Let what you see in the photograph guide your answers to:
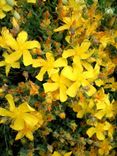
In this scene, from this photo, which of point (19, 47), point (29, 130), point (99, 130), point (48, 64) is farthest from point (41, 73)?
point (99, 130)

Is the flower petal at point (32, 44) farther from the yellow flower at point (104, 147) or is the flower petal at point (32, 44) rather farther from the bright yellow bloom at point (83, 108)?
the yellow flower at point (104, 147)

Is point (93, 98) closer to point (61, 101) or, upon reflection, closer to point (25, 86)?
point (61, 101)

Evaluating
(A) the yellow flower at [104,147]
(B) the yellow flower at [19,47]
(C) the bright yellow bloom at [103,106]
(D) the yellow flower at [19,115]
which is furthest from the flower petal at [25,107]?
(A) the yellow flower at [104,147]

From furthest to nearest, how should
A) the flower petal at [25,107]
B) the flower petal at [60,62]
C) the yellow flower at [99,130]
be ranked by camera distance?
the yellow flower at [99,130] < the flower petal at [60,62] < the flower petal at [25,107]

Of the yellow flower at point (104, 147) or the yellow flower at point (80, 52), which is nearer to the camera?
the yellow flower at point (80, 52)

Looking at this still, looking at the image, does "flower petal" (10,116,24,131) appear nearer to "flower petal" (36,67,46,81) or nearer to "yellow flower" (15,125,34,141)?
"yellow flower" (15,125,34,141)

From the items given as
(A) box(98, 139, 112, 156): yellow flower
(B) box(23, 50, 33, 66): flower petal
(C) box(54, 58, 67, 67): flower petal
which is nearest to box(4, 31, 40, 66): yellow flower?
(B) box(23, 50, 33, 66): flower petal

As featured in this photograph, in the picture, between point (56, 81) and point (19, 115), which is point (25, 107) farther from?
point (56, 81)

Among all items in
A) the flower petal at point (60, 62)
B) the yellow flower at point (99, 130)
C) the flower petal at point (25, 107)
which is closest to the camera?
the flower petal at point (25, 107)
